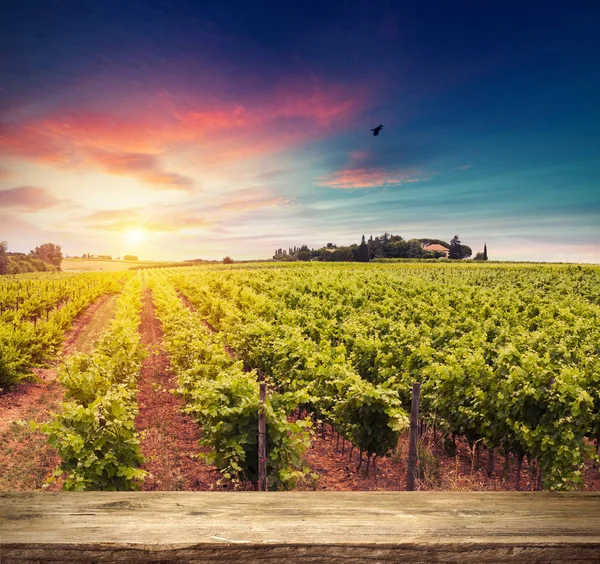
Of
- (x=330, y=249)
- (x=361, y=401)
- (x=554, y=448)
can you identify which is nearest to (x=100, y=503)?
(x=361, y=401)

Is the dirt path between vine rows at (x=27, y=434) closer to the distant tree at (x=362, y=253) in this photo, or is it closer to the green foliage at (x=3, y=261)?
the green foliage at (x=3, y=261)

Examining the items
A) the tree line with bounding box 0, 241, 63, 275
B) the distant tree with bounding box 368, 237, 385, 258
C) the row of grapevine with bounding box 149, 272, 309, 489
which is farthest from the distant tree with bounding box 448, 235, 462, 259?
the row of grapevine with bounding box 149, 272, 309, 489

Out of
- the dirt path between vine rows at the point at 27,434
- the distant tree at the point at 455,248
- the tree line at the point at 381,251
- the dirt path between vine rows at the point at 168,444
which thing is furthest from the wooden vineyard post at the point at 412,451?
the distant tree at the point at 455,248

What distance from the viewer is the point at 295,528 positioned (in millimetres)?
1594

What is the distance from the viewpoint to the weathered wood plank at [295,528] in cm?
150

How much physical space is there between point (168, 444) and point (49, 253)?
127 metres

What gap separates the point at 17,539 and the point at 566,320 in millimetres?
20353

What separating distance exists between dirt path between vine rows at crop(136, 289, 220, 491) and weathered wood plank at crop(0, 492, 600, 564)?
5.80m

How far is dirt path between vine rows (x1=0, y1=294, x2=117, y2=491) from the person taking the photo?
27.2 feet

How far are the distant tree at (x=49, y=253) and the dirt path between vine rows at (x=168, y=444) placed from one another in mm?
117392

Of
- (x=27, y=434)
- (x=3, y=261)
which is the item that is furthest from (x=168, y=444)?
(x=3, y=261)

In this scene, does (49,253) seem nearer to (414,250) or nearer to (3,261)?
(3,261)

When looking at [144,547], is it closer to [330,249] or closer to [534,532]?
[534,532]

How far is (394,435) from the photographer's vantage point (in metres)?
7.88
